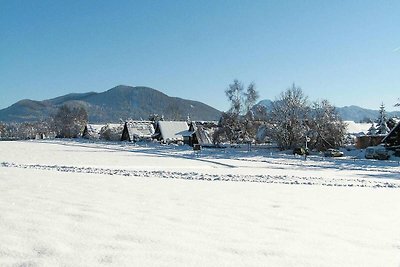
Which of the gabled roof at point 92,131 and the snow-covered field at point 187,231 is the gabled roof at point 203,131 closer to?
the gabled roof at point 92,131

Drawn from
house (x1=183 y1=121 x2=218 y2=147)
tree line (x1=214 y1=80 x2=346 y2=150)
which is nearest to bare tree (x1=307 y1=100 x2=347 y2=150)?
tree line (x1=214 y1=80 x2=346 y2=150)

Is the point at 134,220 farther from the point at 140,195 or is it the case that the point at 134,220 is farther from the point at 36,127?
the point at 36,127

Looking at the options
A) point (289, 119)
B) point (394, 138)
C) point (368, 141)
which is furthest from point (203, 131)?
point (394, 138)

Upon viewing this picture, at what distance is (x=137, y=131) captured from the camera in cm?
9125

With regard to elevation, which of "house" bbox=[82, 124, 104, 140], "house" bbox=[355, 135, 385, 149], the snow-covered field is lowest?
the snow-covered field

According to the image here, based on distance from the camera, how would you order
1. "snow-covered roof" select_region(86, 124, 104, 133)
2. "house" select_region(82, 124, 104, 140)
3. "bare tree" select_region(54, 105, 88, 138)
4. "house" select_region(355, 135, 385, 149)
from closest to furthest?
"house" select_region(355, 135, 385, 149) → "house" select_region(82, 124, 104, 140) → "snow-covered roof" select_region(86, 124, 104, 133) → "bare tree" select_region(54, 105, 88, 138)

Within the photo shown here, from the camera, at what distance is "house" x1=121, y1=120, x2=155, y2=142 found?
88875 millimetres

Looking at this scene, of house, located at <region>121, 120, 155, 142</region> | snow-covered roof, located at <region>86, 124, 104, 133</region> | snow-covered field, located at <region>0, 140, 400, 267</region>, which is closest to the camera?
snow-covered field, located at <region>0, 140, 400, 267</region>

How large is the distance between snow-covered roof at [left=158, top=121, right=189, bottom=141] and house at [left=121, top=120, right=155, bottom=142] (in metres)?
5.65

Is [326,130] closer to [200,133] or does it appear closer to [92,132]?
[200,133]

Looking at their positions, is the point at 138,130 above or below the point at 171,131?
above

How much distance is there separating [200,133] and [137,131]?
22168 mm

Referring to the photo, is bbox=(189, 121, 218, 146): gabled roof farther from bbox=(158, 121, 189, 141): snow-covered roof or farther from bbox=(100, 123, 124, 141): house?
bbox=(100, 123, 124, 141): house

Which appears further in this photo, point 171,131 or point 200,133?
point 171,131
